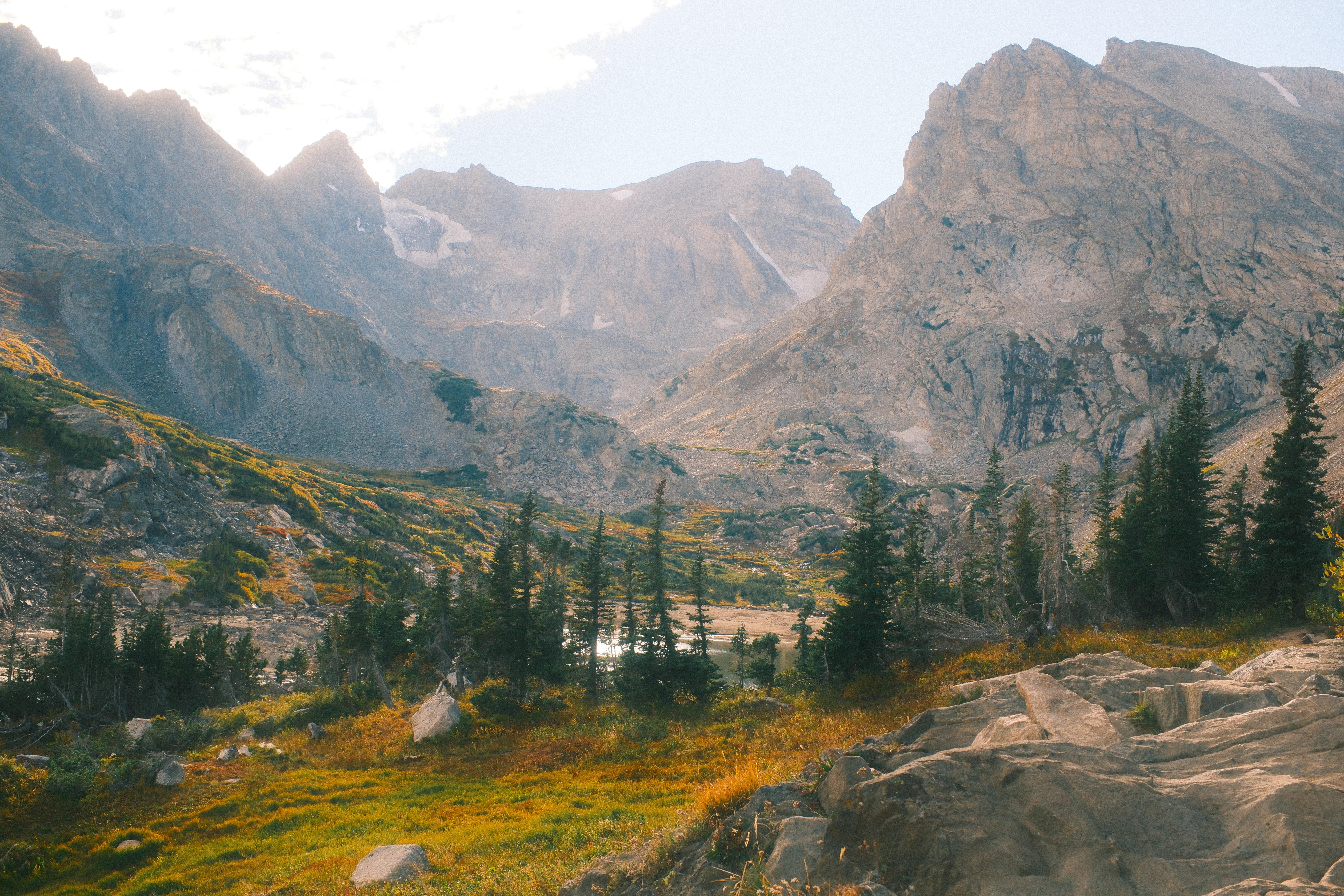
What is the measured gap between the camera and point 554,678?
1708 inches

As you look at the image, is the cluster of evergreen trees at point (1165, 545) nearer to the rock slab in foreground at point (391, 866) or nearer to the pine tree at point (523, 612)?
the pine tree at point (523, 612)

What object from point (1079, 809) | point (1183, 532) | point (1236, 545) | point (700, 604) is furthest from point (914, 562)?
point (1079, 809)

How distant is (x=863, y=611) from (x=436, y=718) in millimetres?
21626

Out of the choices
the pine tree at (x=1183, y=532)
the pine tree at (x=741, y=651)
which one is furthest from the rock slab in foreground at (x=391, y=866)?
the pine tree at (x=741, y=651)

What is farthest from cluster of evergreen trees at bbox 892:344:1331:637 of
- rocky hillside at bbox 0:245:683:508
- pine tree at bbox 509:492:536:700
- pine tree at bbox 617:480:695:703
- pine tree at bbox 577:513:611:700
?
rocky hillside at bbox 0:245:683:508

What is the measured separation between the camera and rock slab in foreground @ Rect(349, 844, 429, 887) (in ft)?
54.1

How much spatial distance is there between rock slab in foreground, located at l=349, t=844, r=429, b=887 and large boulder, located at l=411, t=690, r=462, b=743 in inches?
584

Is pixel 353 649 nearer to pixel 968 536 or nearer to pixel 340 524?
pixel 968 536

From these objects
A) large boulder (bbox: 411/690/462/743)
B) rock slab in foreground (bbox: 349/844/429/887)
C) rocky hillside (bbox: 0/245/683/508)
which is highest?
rocky hillside (bbox: 0/245/683/508)

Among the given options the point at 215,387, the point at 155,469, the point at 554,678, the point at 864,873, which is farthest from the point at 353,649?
the point at 215,387

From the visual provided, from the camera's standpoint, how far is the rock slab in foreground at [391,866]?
16.5 metres

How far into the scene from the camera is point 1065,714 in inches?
462

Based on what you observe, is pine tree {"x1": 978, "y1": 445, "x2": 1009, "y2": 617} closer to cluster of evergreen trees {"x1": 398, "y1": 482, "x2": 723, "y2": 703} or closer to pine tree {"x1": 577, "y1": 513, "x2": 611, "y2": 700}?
cluster of evergreen trees {"x1": 398, "y1": 482, "x2": 723, "y2": 703}

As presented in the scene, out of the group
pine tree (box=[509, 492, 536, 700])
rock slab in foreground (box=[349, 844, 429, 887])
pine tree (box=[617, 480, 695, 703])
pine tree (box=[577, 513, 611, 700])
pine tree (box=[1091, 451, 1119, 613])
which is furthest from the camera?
pine tree (box=[577, 513, 611, 700])
